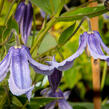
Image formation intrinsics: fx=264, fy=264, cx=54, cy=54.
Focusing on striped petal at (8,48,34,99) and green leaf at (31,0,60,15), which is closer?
striped petal at (8,48,34,99)

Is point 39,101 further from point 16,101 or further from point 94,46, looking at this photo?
point 94,46

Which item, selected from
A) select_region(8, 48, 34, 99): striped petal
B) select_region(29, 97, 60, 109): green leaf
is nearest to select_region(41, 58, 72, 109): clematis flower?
select_region(29, 97, 60, 109): green leaf

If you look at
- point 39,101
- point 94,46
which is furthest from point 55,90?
point 94,46

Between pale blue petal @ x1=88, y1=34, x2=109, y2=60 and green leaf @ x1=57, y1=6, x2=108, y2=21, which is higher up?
green leaf @ x1=57, y1=6, x2=108, y2=21

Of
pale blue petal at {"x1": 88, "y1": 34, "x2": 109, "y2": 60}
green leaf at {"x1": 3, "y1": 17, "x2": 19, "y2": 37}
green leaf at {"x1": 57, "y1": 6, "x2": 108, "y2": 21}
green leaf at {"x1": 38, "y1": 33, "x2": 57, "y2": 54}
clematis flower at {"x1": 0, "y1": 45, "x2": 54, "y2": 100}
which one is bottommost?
green leaf at {"x1": 38, "y1": 33, "x2": 57, "y2": 54}

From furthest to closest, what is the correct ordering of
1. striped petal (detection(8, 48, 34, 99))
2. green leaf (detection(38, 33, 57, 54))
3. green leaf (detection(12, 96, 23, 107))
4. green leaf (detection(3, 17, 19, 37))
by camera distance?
→ green leaf (detection(38, 33, 57, 54)) → green leaf (detection(12, 96, 23, 107)) → green leaf (detection(3, 17, 19, 37)) → striped petal (detection(8, 48, 34, 99))

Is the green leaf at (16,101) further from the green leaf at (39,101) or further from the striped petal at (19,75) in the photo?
the striped petal at (19,75)

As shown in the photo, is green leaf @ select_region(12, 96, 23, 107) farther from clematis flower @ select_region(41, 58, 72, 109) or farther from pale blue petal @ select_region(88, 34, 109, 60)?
pale blue petal @ select_region(88, 34, 109, 60)
